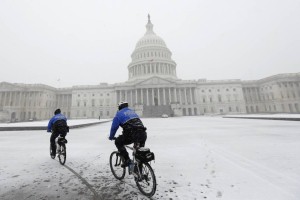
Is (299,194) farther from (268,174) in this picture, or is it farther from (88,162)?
(88,162)

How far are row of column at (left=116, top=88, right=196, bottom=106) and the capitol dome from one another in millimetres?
9319

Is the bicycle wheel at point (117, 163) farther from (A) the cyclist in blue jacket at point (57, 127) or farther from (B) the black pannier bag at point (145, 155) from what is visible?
(A) the cyclist in blue jacket at point (57, 127)

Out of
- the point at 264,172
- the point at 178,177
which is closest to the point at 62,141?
the point at 178,177

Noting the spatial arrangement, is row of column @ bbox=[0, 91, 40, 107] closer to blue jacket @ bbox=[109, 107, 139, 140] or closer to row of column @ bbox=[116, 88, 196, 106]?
row of column @ bbox=[116, 88, 196, 106]

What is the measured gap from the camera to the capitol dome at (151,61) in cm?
7981

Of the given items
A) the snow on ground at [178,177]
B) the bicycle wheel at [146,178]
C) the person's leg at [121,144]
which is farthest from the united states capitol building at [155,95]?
the bicycle wheel at [146,178]

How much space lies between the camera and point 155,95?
71.8 m

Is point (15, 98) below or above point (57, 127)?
above

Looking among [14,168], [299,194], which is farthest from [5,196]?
[299,194]

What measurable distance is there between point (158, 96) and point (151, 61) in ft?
59.4

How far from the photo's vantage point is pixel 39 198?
3162mm

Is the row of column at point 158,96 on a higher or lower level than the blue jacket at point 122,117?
higher

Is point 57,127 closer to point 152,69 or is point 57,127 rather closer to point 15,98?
point 152,69

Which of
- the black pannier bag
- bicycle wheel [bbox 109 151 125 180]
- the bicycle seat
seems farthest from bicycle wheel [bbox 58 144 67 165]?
the black pannier bag
